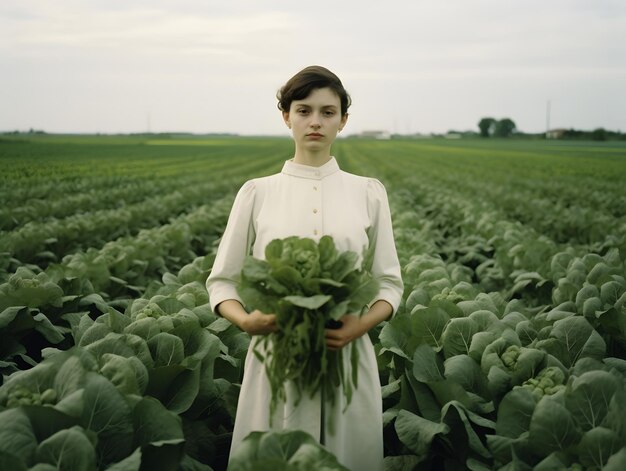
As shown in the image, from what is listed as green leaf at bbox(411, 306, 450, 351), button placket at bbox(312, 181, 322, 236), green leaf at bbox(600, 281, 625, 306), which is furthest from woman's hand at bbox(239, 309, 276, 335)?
green leaf at bbox(600, 281, 625, 306)

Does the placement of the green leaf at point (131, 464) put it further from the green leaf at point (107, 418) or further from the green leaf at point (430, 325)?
the green leaf at point (430, 325)

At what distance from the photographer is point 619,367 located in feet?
10.1

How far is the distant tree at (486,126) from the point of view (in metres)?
Result: 92.6

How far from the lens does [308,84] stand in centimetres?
222

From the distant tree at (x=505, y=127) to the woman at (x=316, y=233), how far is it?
3412 inches

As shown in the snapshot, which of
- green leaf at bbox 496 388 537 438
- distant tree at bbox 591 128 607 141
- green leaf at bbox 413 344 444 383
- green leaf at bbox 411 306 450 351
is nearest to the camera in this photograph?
green leaf at bbox 496 388 537 438

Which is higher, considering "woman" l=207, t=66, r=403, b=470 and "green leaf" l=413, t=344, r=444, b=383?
"woman" l=207, t=66, r=403, b=470

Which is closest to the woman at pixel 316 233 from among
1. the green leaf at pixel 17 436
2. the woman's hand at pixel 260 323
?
the woman's hand at pixel 260 323

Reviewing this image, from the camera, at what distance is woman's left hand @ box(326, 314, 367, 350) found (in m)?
1.98

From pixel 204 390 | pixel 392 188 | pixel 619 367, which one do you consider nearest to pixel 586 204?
pixel 392 188

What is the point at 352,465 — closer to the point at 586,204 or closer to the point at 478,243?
the point at 478,243

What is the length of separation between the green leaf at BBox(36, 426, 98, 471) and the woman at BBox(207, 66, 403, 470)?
55cm

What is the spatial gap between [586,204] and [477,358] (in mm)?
12773

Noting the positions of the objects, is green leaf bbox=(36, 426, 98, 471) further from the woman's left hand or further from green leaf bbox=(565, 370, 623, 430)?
green leaf bbox=(565, 370, 623, 430)
